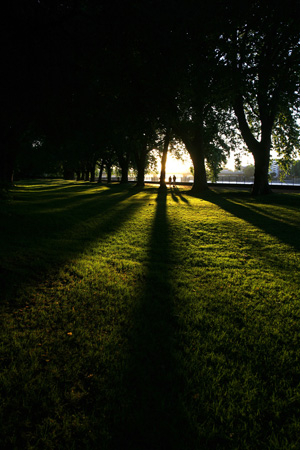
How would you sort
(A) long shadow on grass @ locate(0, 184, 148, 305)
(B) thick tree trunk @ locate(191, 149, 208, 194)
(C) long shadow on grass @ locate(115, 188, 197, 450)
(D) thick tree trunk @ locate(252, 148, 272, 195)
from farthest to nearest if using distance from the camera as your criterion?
(B) thick tree trunk @ locate(191, 149, 208, 194) < (D) thick tree trunk @ locate(252, 148, 272, 195) < (A) long shadow on grass @ locate(0, 184, 148, 305) < (C) long shadow on grass @ locate(115, 188, 197, 450)

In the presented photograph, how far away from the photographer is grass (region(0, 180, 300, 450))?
1703 millimetres

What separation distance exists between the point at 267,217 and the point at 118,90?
25.5 feet

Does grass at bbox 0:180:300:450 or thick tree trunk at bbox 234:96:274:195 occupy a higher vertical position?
thick tree trunk at bbox 234:96:274:195

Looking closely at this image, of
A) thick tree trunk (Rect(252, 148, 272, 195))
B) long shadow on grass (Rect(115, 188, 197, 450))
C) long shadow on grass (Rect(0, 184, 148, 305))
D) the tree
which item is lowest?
long shadow on grass (Rect(115, 188, 197, 450))

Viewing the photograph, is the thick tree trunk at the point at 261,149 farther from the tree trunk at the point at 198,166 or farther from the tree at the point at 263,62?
the tree trunk at the point at 198,166

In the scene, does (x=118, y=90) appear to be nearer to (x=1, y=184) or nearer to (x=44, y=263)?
(x=1, y=184)

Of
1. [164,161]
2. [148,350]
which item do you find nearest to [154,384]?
[148,350]

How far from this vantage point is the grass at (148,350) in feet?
5.59

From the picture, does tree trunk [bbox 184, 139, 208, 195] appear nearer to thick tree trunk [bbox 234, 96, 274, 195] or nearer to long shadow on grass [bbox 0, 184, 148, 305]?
thick tree trunk [bbox 234, 96, 274, 195]

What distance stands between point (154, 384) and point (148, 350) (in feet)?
1.34

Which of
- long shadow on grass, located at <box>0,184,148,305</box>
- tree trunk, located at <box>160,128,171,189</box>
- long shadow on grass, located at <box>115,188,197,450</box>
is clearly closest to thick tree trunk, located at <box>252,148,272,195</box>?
tree trunk, located at <box>160,128,171,189</box>

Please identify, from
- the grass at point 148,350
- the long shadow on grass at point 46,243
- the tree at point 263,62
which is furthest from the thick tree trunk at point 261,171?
the grass at point 148,350

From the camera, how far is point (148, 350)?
8.07 feet

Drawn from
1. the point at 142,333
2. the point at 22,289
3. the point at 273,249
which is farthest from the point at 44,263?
the point at 273,249
